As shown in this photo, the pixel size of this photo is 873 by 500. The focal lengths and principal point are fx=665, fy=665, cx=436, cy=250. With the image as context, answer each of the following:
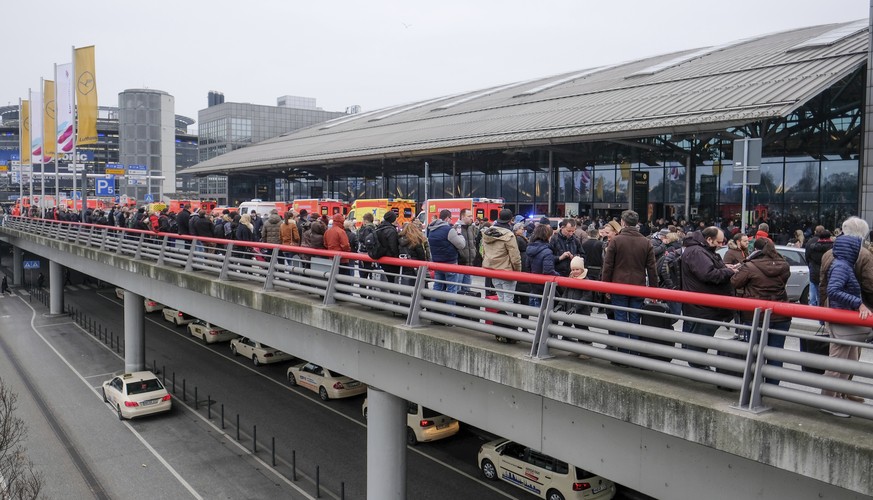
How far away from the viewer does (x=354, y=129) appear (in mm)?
63031

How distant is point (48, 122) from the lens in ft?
140

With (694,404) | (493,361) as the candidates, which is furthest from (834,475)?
(493,361)

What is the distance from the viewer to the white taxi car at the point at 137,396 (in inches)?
883

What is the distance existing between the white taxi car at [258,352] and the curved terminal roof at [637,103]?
1506cm

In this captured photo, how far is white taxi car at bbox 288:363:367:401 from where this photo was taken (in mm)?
25016

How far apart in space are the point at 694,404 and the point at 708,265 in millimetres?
2136

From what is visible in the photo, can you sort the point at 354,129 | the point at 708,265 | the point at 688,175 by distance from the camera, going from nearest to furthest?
the point at 708,265
the point at 688,175
the point at 354,129

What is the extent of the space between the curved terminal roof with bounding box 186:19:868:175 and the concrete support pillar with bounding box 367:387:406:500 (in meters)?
19.4

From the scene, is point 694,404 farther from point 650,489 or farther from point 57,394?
point 57,394

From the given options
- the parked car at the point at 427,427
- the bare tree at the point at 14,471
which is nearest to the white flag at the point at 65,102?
the bare tree at the point at 14,471

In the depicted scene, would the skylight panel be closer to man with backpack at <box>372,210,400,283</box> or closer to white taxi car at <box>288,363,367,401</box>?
white taxi car at <box>288,363,367,401</box>

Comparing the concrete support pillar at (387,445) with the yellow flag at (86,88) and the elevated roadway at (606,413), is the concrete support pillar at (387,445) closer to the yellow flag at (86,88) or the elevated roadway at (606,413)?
the elevated roadway at (606,413)

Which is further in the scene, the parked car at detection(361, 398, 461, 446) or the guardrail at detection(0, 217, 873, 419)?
the parked car at detection(361, 398, 461, 446)

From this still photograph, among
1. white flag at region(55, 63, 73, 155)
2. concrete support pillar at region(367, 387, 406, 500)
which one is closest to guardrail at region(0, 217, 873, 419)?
concrete support pillar at region(367, 387, 406, 500)
